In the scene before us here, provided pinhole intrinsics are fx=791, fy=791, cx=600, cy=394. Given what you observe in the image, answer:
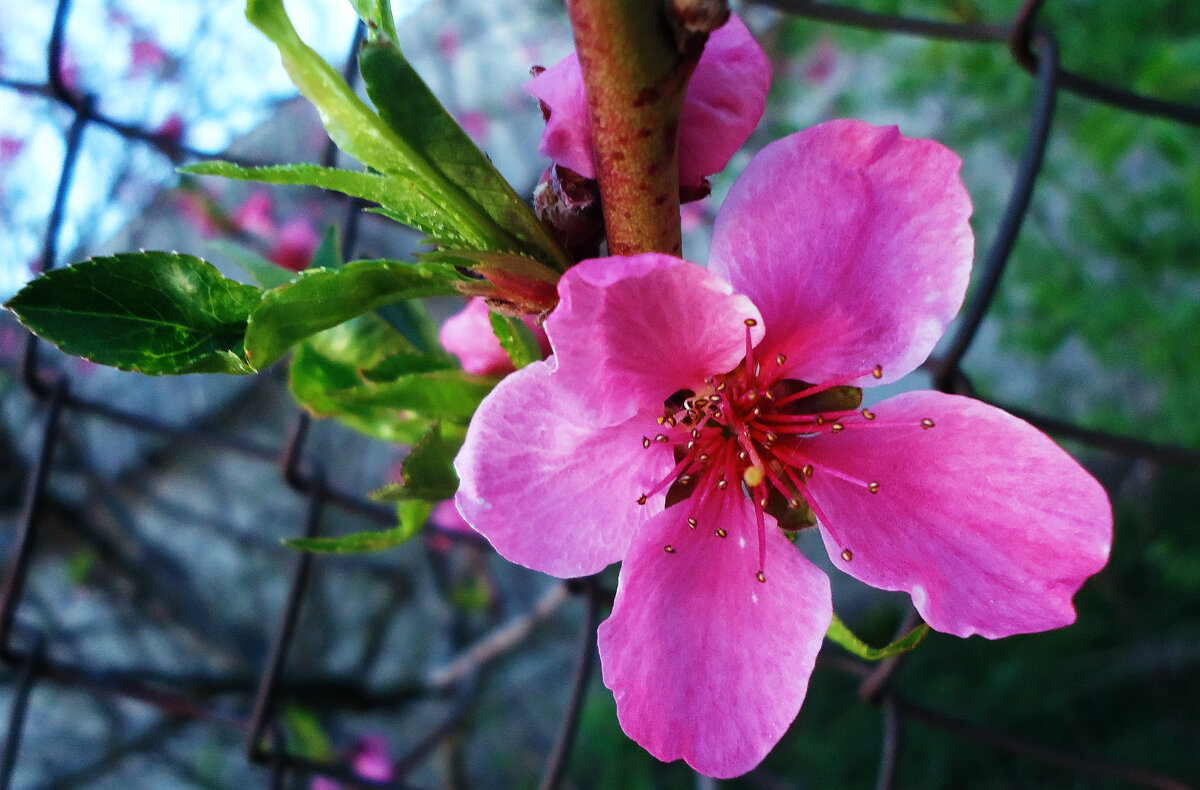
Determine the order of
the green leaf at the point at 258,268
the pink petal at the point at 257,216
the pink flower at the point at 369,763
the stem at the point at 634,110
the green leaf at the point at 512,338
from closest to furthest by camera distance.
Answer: the stem at the point at 634,110, the green leaf at the point at 512,338, the green leaf at the point at 258,268, the pink flower at the point at 369,763, the pink petal at the point at 257,216

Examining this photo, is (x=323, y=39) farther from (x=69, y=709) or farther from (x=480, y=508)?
(x=69, y=709)

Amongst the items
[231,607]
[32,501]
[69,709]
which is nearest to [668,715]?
[32,501]

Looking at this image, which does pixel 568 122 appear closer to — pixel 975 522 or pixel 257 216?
pixel 975 522

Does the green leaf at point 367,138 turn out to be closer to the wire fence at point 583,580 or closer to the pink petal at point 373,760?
the wire fence at point 583,580

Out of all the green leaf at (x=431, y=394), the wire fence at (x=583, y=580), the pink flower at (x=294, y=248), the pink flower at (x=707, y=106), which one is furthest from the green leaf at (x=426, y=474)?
the pink flower at (x=294, y=248)

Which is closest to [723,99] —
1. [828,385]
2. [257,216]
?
[828,385]

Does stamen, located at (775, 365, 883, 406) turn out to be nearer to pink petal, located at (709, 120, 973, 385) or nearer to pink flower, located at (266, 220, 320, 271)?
pink petal, located at (709, 120, 973, 385)
